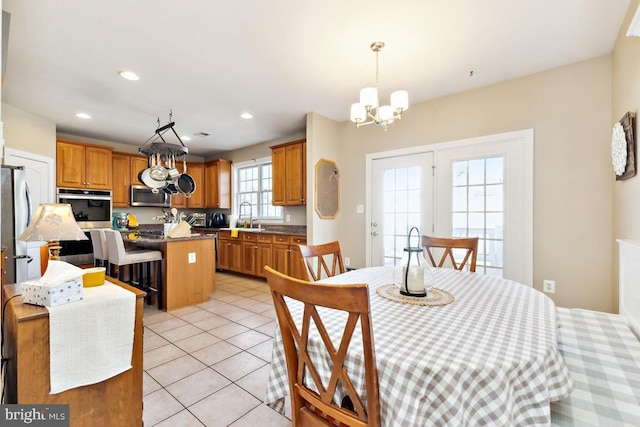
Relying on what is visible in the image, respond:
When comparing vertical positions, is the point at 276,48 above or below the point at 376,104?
above

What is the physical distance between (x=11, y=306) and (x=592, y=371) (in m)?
2.46

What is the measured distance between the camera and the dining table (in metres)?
0.80

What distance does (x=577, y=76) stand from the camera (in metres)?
2.63

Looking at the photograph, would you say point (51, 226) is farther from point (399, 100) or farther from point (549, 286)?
point (549, 286)

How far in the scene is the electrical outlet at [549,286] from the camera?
2.76m

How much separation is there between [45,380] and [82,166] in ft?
15.4

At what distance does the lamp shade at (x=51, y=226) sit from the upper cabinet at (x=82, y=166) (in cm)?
391

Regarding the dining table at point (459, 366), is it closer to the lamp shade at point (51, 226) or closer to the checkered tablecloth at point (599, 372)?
the checkered tablecloth at point (599, 372)

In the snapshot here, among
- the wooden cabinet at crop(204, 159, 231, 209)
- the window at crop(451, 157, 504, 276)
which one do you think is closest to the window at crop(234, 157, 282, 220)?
the wooden cabinet at crop(204, 159, 231, 209)

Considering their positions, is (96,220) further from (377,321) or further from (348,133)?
(377,321)

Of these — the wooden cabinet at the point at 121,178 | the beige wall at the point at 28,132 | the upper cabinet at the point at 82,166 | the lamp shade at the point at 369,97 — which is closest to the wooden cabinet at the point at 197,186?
the wooden cabinet at the point at 121,178

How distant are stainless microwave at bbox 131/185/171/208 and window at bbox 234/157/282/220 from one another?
1.44 meters

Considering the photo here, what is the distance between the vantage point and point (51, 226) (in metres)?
1.42

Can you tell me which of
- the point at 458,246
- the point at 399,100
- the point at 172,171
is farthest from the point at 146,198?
the point at 458,246
